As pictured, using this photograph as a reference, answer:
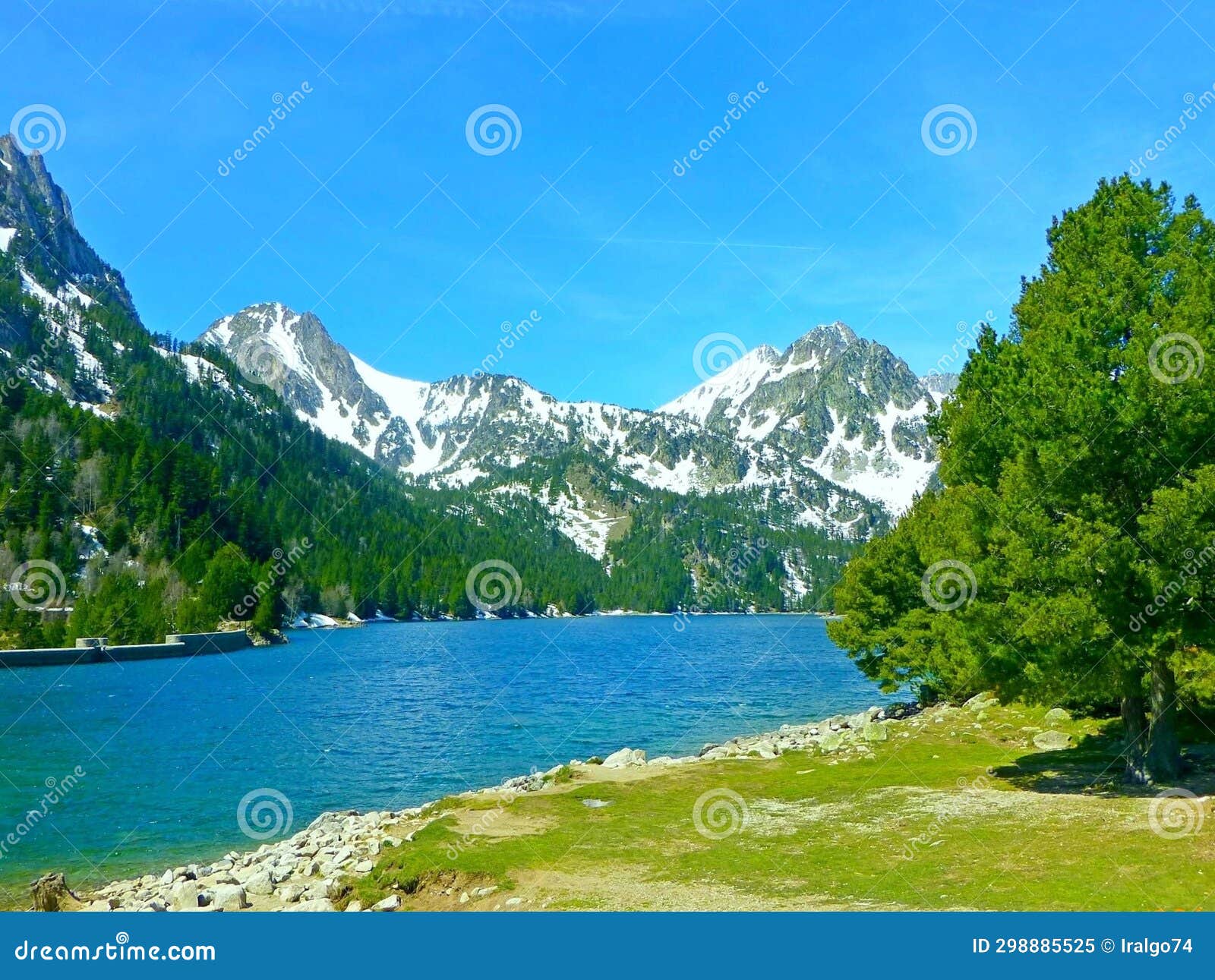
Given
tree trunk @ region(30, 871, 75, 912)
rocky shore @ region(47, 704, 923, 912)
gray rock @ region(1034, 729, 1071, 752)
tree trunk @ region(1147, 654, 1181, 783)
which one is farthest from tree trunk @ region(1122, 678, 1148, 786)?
tree trunk @ region(30, 871, 75, 912)

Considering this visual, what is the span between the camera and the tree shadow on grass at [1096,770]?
939 inches

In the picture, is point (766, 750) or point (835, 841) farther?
point (766, 750)

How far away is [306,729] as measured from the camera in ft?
189

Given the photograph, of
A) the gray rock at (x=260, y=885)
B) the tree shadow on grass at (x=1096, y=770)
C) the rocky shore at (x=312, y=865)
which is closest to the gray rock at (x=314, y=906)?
the rocky shore at (x=312, y=865)

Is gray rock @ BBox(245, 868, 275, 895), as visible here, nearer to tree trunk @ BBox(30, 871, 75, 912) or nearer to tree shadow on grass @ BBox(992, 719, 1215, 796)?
tree trunk @ BBox(30, 871, 75, 912)

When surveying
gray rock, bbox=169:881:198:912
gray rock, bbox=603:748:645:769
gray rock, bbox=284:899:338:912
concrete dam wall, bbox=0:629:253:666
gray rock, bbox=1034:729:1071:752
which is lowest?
gray rock, bbox=1034:729:1071:752

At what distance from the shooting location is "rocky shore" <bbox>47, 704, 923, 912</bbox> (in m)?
20.5

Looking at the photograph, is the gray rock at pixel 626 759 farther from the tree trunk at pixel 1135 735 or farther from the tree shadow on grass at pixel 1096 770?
the tree trunk at pixel 1135 735

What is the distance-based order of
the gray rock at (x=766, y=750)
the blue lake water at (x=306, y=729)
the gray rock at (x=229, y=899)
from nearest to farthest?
the gray rock at (x=229, y=899)
the blue lake water at (x=306, y=729)
the gray rock at (x=766, y=750)

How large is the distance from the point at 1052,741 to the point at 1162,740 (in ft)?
31.0

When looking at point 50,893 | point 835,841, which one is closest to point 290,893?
point 50,893

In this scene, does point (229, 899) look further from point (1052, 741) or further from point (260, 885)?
point (1052, 741)

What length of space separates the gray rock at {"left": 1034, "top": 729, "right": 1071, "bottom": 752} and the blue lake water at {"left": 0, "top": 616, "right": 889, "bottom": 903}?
720 inches

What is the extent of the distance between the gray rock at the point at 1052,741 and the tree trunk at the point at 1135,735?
228 inches
